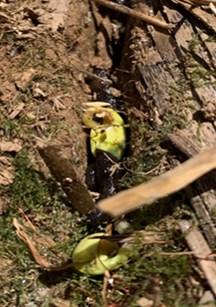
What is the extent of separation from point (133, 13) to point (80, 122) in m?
0.53

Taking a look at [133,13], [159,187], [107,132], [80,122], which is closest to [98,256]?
[159,187]

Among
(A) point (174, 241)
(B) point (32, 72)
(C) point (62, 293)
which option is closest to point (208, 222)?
(A) point (174, 241)

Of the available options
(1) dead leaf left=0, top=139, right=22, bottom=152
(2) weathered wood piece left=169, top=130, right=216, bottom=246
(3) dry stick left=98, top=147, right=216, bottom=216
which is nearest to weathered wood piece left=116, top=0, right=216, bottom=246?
(2) weathered wood piece left=169, top=130, right=216, bottom=246

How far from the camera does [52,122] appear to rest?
10.0 feet

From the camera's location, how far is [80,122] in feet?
10.3

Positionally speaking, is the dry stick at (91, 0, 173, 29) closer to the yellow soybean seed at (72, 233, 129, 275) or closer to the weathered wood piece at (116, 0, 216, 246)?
the weathered wood piece at (116, 0, 216, 246)

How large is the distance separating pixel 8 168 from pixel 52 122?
275 mm

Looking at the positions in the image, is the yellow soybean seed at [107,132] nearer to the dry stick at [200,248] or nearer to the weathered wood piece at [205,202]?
the weathered wood piece at [205,202]

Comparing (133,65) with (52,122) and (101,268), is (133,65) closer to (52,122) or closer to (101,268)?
(52,122)

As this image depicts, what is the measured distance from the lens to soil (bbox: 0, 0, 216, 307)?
259 cm

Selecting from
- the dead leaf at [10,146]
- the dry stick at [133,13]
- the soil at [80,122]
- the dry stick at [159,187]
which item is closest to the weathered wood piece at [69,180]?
the soil at [80,122]

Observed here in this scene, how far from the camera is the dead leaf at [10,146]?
2961 millimetres

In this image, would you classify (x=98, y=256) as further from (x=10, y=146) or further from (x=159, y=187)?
(x=10, y=146)

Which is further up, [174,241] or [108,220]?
[174,241]
